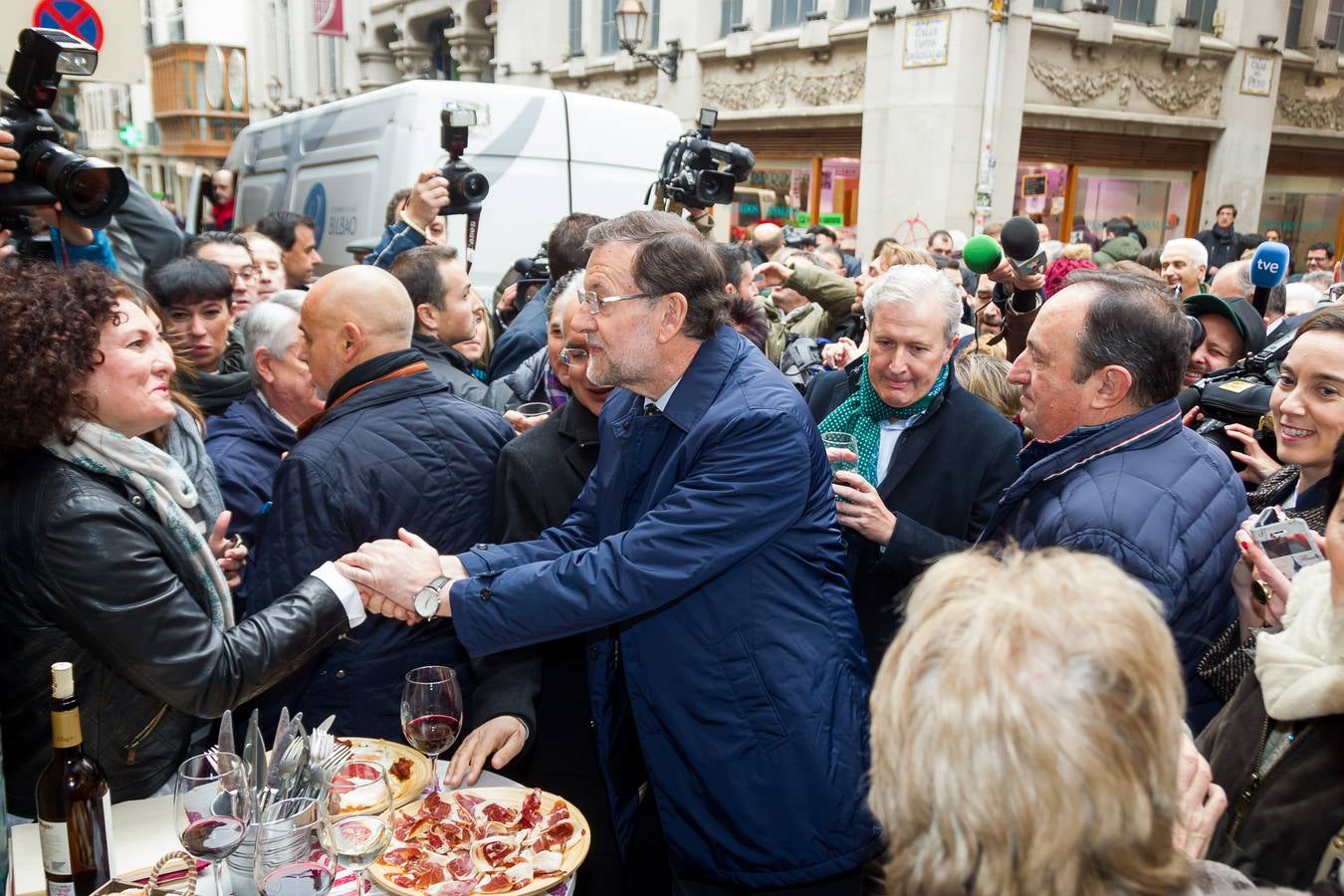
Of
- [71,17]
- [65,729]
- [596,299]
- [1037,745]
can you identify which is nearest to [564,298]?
[596,299]

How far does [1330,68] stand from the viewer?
1520 cm

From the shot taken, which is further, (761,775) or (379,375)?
(379,375)

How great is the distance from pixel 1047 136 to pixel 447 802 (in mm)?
13163

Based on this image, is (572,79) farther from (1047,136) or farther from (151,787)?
(151,787)

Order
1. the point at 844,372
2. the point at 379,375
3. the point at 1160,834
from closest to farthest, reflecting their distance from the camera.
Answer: the point at 1160,834 < the point at 379,375 < the point at 844,372

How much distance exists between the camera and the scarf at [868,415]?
2982mm

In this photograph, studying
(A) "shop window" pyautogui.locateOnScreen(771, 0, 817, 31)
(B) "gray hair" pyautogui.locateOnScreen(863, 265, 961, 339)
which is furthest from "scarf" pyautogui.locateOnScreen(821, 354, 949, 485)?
(A) "shop window" pyautogui.locateOnScreen(771, 0, 817, 31)

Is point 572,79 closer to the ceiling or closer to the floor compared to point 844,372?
closer to the ceiling

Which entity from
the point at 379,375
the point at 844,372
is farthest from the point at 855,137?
the point at 379,375

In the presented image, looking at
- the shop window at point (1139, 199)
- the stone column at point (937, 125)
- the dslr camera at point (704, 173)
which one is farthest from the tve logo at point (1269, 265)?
the shop window at point (1139, 199)

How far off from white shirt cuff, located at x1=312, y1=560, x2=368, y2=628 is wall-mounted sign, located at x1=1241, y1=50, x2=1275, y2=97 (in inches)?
617

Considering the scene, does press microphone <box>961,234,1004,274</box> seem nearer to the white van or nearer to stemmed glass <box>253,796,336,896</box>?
stemmed glass <box>253,796,336,896</box>

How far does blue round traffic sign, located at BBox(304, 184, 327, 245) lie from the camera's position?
830cm

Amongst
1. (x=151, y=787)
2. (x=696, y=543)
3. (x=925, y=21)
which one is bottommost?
(x=151, y=787)
